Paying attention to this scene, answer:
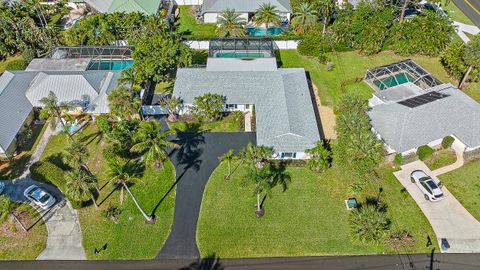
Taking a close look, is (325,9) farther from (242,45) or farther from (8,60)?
(8,60)

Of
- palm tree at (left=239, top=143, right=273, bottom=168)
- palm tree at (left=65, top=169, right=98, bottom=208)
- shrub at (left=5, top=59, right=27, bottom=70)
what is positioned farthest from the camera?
shrub at (left=5, top=59, right=27, bottom=70)

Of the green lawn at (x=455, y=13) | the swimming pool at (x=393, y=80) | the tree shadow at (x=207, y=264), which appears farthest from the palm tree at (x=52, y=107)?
the green lawn at (x=455, y=13)

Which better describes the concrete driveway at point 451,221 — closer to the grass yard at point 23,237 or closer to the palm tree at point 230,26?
the palm tree at point 230,26

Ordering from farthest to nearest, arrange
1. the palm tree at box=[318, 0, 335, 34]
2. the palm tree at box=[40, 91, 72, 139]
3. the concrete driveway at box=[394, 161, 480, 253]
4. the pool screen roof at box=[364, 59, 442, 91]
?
the palm tree at box=[318, 0, 335, 34], the pool screen roof at box=[364, 59, 442, 91], the palm tree at box=[40, 91, 72, 139], the concrete driveway at box=[394, 161, 480, 253]

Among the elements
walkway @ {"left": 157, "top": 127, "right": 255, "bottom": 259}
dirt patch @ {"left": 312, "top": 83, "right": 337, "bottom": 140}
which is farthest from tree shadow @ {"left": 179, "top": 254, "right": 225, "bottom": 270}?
dirt patch @ {"left": 312, "top": 83, "right": 337, "bottom": 140}

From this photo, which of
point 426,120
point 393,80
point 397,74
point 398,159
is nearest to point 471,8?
point 397,74

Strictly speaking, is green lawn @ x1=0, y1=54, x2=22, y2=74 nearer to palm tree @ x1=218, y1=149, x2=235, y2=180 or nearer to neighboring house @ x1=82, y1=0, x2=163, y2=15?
neighboring house @ x1=82, y1=0, x2=163, y2=15

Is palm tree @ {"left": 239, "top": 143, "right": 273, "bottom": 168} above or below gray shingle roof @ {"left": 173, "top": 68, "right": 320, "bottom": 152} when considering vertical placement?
below
